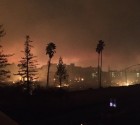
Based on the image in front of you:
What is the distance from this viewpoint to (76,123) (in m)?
35.3

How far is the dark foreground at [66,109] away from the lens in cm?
3562

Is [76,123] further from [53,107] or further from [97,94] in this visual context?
[97,94]

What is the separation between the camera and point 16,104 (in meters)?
36.3

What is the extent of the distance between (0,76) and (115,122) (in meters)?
22.8

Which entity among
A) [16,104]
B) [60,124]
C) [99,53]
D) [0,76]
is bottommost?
[60,124]

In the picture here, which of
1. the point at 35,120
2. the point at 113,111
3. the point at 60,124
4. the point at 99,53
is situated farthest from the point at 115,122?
the point at 99,53

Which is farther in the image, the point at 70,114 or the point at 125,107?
the point at 125,107

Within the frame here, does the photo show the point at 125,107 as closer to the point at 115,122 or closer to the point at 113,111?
the point at 113,111

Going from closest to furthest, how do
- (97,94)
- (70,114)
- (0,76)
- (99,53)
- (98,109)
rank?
(70,114), (98,109), (97,94), (0,76), (99,53)

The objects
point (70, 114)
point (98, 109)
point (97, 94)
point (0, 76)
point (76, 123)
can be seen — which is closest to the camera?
point (76, 123)

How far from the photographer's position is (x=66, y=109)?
4097 cm

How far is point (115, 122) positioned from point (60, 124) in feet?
23.5

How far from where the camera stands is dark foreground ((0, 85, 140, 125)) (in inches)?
1403

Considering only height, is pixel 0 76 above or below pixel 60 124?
above
